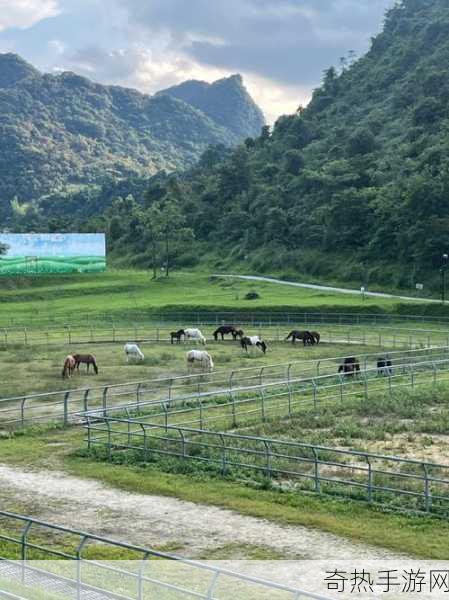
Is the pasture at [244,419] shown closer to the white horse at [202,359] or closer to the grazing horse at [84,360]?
the grazing horse at [84,360]

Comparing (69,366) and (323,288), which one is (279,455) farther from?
(323,288)

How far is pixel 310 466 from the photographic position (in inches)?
800

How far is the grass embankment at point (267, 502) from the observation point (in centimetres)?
1523

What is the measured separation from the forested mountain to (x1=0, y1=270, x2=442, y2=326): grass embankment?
10628mm

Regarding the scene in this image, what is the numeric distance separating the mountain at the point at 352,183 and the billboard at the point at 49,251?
863 inches

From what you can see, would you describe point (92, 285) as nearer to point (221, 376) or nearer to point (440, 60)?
point (221, 376)

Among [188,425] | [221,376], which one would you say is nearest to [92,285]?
[221,376]

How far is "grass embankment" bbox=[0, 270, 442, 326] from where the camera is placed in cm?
6888

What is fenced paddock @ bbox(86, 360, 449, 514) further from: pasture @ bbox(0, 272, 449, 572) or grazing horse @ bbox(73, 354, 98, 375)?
grazing horse @ bbox(73, 354, 98, 375)

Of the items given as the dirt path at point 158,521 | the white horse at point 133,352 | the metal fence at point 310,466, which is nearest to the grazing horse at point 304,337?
the white horse at point 133,352

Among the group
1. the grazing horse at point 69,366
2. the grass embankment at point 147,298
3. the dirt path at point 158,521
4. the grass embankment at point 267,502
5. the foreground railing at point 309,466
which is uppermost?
the grass embankment at point 147,298

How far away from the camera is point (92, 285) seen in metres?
94.4

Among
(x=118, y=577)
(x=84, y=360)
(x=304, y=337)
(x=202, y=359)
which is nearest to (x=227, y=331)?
(x=304, y=337)

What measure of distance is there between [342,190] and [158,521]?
90.8 meters
